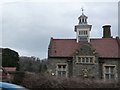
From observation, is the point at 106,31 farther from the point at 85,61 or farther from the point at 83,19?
the point at 85,61

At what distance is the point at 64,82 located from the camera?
99.4ft

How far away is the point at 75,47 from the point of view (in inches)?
1852

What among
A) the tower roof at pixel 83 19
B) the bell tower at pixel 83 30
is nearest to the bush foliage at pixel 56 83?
the bell tower at pixel 83 30

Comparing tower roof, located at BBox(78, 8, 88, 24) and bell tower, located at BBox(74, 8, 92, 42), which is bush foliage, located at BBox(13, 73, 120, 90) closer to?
bell tower, located at BBox(74, 8, 92, 42)

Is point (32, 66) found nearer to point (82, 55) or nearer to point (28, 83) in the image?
point (82, 55)

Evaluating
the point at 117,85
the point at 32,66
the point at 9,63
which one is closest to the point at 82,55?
the point at 117,85

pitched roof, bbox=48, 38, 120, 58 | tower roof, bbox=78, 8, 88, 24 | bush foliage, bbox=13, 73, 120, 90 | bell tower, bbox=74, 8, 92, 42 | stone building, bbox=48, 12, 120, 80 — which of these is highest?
tower roof, bbox=78, 8, 88, 24

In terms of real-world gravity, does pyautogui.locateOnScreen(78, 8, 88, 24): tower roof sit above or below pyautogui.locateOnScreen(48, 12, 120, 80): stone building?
above

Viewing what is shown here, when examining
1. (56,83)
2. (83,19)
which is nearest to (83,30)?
(83,19)

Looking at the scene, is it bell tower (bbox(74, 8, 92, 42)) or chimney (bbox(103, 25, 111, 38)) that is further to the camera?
chimney (bbox(103, 25, 111, 38))

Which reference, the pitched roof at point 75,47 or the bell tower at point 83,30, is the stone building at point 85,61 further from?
the bell tower at point 83,30

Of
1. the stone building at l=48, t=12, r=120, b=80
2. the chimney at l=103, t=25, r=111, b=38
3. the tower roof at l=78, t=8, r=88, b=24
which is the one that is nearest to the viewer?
the stone building at l=48, t=12, r=120, b=80

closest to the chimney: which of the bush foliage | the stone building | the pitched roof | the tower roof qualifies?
the pitched roof

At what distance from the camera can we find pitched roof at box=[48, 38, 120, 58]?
45.5 metres
